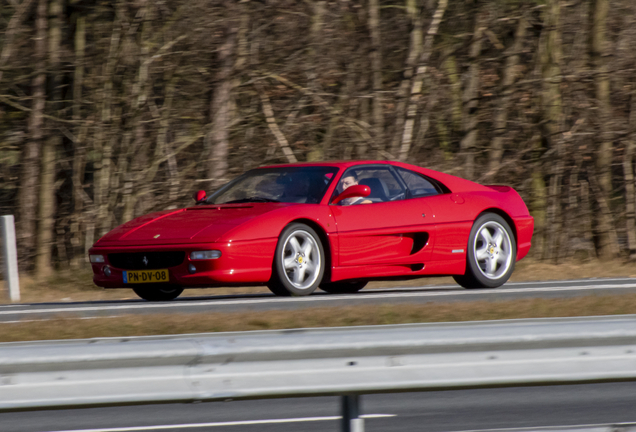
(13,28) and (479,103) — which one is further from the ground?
(13,28)

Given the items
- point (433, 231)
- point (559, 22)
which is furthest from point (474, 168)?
point (433, 231)

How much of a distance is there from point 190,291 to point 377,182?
125 inches

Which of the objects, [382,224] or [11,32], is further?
[11,32]

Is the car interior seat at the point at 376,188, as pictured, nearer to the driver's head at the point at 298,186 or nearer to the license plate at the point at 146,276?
the driver's head at the point at 298,186

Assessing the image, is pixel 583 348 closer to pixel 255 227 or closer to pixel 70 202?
pixel 255 227

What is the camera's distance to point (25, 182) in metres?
14.5

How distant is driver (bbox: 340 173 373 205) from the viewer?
31.3 feet

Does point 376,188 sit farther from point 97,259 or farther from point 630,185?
point 630,185

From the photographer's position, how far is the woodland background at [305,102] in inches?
564

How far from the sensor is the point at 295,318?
7.20 meters

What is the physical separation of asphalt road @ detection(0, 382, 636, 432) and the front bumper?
277 cm

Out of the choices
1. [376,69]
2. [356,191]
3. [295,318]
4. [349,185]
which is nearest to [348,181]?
[349,185]

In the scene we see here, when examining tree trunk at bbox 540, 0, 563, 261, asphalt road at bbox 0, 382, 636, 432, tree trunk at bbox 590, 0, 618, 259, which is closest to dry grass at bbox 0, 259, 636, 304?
tree trunk at bbox 540, 0, 563, 261

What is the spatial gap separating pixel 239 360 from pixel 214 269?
5.31 m
